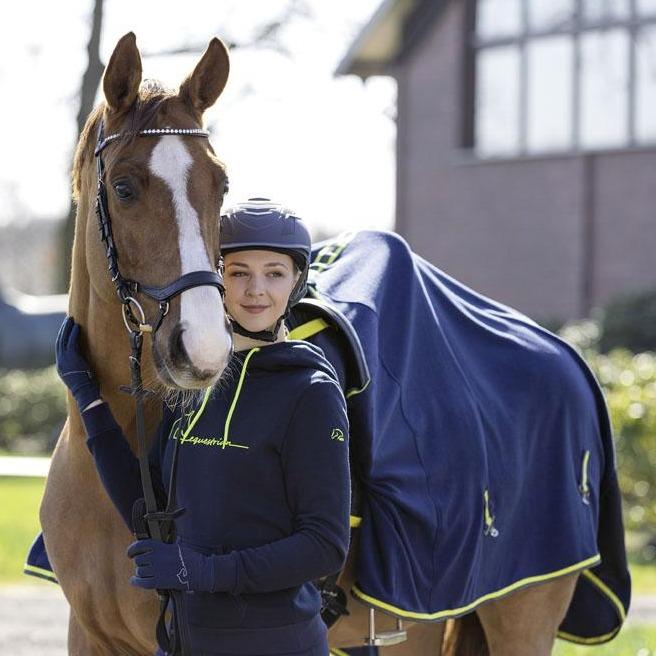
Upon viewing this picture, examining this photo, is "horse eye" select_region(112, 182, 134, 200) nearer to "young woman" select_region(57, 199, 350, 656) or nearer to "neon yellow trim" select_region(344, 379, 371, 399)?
"young woman" select_region(57, 199, 350, 656)

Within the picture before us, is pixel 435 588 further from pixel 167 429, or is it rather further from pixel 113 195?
pixel 113 195

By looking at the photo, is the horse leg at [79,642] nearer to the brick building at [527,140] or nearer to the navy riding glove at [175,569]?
the navy riding glove at [175,569]

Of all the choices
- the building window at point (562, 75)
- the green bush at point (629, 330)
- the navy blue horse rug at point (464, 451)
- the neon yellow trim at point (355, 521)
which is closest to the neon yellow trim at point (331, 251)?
the navy blue horse rug at point (464, 451)

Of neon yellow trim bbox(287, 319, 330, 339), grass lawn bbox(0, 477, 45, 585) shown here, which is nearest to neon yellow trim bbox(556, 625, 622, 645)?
neon yellow trim bbox(287, 319, 330, 339)

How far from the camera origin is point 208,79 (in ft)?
10.9

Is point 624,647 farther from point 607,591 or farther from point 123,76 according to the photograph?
point 123,76

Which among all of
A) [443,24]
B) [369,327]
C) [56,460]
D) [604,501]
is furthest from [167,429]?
[443,24]

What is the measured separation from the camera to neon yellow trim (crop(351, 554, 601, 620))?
371 centimetres

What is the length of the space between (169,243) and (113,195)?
243mm

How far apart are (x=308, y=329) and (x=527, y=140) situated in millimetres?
16912

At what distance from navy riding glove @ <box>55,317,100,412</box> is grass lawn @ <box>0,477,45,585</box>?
5.12 meters

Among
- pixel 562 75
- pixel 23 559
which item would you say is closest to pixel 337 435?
pixel 23 559

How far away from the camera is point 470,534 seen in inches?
157

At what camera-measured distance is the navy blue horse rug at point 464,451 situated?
3.77m
